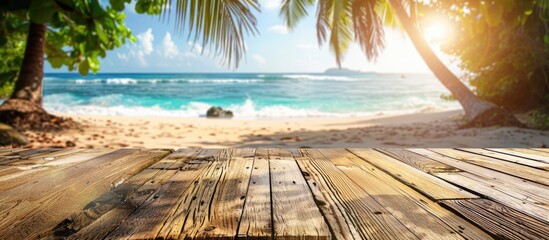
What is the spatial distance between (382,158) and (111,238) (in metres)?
1.43

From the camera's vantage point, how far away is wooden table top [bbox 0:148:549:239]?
0.87m

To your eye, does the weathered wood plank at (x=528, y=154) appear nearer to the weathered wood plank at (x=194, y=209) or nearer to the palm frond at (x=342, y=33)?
the weathered wood plank at (x=194, y=209)

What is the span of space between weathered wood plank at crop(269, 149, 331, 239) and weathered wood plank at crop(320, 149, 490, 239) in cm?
22

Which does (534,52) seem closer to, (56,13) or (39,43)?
(56,13)

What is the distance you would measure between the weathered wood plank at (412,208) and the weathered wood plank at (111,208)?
2.49 ft

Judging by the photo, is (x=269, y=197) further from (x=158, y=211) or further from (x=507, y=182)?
(x=507, y=182)

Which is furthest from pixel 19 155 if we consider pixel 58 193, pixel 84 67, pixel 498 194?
pixel 84 67

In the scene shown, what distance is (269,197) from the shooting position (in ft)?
3.69

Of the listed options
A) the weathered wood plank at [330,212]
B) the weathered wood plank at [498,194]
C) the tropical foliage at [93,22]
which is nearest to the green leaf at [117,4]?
the tropical foliage at [93,22]

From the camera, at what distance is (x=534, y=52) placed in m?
7.51

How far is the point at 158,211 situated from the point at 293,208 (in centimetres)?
39

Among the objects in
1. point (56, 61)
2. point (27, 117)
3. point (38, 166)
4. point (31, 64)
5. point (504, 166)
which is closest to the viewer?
point (38, 166)

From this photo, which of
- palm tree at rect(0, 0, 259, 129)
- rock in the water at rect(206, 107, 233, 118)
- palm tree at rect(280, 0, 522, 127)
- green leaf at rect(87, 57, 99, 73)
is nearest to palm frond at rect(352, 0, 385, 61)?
palm tree at rect(280, 0, 522, 127)

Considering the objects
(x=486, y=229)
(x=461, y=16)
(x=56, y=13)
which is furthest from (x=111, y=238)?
(x=461, y=16)
